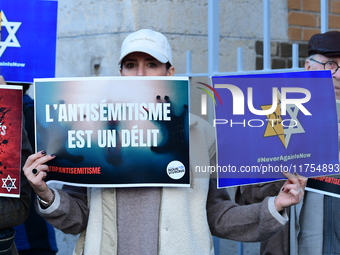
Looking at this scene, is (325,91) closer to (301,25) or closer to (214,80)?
(214,80)

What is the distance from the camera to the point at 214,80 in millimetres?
2309

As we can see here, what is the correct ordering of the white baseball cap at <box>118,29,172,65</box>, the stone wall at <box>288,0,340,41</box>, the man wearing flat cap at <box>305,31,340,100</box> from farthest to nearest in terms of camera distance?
the stone wall at <box>288,0,340,41</box> → the man wearing flat cap at <box>305,31,340,100</box> → the white baseball cap at <box>118,29,172,65</box>

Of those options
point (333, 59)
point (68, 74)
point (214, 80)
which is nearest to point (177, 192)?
point (214, 80)

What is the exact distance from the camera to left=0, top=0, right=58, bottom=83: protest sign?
9.71 feet

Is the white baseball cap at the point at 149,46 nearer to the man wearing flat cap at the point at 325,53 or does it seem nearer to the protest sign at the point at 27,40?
the protest sign at the point at 27,40

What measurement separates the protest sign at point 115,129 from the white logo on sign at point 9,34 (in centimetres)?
84

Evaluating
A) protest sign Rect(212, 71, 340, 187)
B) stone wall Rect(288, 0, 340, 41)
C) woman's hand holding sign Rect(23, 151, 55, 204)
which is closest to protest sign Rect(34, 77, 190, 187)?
woman's hand holding sign Rect(23, 151, 55, 204)

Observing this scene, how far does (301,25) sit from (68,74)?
2.13m

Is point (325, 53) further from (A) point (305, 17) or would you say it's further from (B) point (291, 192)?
(A) point (305, 17)

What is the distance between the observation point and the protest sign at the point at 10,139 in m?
2.29

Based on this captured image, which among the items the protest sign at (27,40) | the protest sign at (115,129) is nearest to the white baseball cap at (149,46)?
the protest sign at (115,129)

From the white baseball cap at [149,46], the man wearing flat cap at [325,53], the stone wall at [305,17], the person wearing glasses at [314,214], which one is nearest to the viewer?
the white baseball cap at [149,46]

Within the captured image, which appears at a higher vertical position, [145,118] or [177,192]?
[145,118]

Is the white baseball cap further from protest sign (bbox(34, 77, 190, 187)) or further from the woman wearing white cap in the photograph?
the woman wearing white cap
